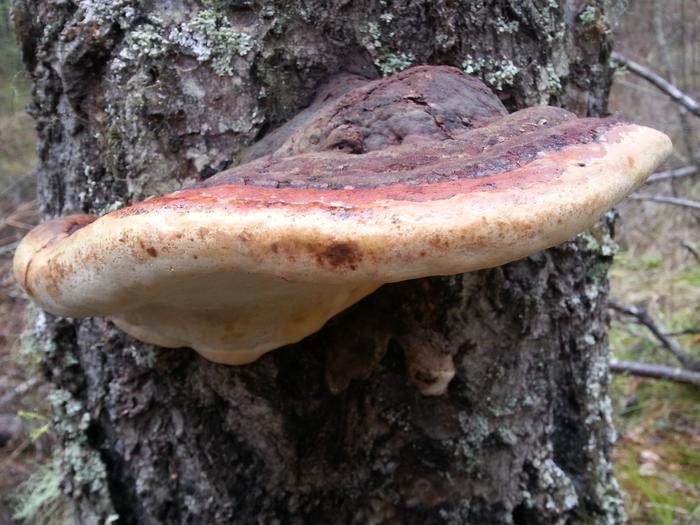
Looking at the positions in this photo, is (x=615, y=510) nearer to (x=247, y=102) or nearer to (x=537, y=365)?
(x=537, y=365)

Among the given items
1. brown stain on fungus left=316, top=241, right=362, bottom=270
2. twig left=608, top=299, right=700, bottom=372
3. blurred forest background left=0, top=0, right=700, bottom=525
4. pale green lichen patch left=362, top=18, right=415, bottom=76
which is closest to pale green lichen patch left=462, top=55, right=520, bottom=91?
pale green lichen patch left=362, top=18, right=415, bottom=76

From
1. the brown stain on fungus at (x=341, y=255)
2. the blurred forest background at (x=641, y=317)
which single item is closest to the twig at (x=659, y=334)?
the blurred forest background at (x=641, y=317)

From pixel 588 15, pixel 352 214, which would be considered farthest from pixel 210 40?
pixel 588 15

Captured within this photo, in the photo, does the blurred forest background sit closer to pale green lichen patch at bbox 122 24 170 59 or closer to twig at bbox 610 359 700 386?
twig at bbox 610 359 700 386

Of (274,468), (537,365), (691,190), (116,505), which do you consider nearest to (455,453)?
(537,365)

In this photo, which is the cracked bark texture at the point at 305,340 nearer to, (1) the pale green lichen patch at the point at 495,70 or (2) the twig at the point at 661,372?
(1) the pale green lichen patch at the point at 495,70
